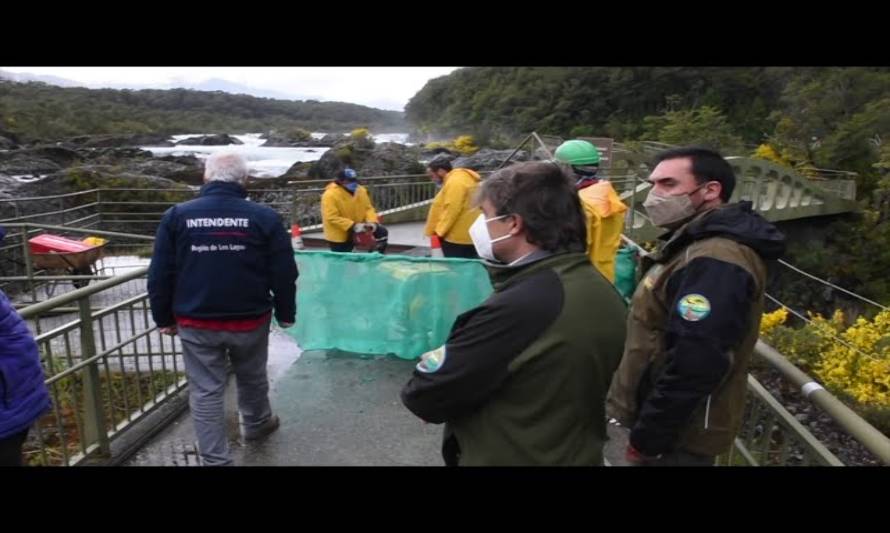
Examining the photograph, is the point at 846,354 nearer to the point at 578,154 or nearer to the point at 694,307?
the point at 578,154

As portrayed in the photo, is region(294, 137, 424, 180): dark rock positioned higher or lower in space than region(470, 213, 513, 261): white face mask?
lower

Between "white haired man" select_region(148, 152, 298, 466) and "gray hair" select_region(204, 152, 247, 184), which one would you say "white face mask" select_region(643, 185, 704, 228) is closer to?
"white haired man" select_region(148, 152, 298, 466)

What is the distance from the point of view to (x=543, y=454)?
1.56 metres

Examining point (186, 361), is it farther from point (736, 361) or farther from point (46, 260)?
point (46, 260)

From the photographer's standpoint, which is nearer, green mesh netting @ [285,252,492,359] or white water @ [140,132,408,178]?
green mesh netting @ [285,252,492,359]

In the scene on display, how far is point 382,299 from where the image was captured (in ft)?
16.2

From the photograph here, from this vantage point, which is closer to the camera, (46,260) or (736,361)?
(736,361)

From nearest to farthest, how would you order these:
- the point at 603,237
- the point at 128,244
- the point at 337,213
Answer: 1. the point at 603,237
2. the point at 337,213
3. the point at 128,244

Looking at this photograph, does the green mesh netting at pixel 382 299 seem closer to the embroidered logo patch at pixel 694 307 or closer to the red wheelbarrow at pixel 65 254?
the embroidered logo patch at pixel 694 307

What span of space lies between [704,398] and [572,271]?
75 centimetres

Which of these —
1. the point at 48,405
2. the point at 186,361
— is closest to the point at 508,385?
the point at 48,405

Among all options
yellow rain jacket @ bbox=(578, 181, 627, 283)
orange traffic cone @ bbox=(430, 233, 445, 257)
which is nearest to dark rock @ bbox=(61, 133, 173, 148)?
orange traffic cone @ bbox=(430, 233, 445, 257)

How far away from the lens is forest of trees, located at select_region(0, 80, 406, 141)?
44000mm

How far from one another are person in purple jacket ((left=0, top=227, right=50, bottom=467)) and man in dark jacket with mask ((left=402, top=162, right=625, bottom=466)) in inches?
65.0
